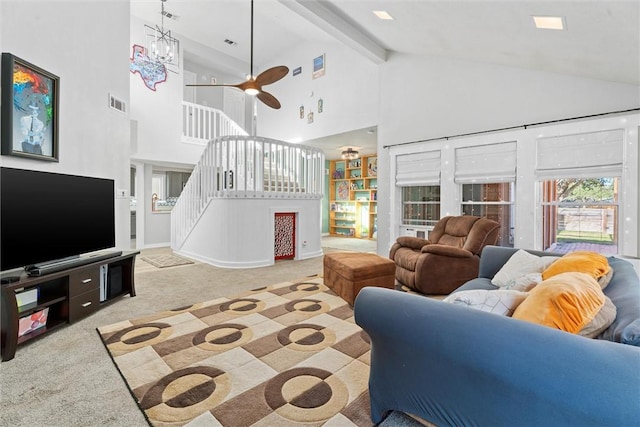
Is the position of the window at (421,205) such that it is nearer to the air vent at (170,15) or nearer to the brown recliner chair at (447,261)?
the brown recliner chair at (447,261)

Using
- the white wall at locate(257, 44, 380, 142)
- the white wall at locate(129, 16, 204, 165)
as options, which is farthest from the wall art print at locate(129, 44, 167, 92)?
the white wall at locate(257, 44, 380, 142)

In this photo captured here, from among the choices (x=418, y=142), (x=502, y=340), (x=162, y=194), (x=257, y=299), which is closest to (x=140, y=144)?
(x=162, y=194)

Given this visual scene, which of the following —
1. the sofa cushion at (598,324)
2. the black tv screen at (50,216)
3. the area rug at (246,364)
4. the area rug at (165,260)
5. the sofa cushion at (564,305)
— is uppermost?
the black tv screen at (50,216)

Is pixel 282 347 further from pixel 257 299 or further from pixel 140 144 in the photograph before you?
pixel 140 144

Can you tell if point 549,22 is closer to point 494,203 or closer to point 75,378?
point 494,203

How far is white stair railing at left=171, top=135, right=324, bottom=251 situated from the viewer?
5.14m

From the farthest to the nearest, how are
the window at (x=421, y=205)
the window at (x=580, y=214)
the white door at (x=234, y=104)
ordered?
the white door at (x=234, y=104) → the window at (x=421, y=205) → the window at (x=580, y=214)

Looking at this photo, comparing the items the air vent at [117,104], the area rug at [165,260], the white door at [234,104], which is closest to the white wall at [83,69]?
the air vent at [117,104]

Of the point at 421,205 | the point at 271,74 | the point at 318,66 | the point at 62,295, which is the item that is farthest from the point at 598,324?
the point at 318,66

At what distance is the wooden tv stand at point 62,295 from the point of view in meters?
2.04

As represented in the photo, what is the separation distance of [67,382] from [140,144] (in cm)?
579

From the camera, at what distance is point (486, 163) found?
4.63 meters

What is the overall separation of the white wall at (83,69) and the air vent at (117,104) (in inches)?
2.1

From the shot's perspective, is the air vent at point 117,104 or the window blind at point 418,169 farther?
the window blind at point 418,169
